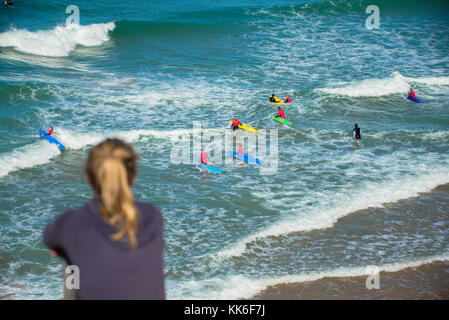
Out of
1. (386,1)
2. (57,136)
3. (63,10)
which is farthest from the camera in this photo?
(386,1)

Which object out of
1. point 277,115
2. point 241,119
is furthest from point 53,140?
point 277,115

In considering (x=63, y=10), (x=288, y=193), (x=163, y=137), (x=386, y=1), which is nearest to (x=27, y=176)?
(x=163, y=137)

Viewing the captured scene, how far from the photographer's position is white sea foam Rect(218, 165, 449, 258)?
12.3m

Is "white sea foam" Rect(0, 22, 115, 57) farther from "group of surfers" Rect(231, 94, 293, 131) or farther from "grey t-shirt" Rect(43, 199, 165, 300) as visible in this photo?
"grey t-shirt" Rect(43, 199, 165, 300)

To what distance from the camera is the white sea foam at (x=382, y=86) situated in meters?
25.8

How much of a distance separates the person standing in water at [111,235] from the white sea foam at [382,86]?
24245mm

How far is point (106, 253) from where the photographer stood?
6.82 ft

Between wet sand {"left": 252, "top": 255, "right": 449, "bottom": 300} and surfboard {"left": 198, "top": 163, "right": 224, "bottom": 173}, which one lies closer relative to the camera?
wet sand {"left": 252, "top": 255, "right": 449, "bottom": 300}

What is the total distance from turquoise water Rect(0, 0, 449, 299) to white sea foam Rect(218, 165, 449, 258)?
0.17ft

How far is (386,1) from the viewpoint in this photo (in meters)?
48.0

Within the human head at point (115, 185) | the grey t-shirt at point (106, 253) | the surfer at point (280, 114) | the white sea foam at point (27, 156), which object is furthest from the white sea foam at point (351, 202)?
the human head at point (115, 185)

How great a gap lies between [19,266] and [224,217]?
4931 millimetres

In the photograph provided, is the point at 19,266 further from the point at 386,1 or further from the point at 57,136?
the point at 386,1

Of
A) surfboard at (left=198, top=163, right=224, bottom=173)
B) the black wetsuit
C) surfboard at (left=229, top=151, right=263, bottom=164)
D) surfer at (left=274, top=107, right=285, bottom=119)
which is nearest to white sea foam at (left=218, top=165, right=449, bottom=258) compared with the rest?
the black wetsuit
